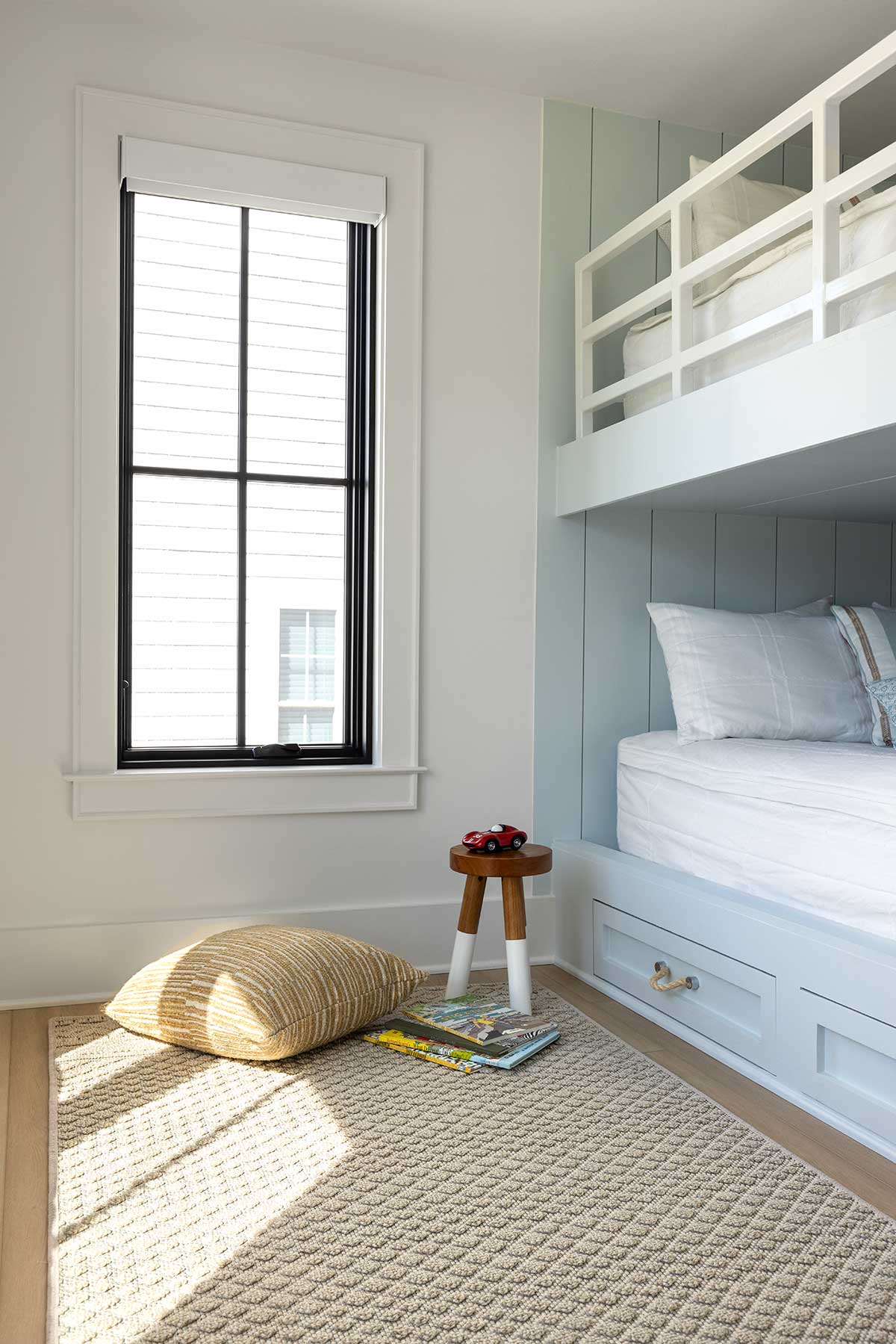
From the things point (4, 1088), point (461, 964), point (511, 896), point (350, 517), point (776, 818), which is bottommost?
point (4, 1088)

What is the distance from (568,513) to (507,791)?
0.90 metres

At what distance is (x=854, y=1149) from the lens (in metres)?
2.02

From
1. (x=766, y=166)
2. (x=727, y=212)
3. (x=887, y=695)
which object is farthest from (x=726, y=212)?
(x=887, y=695)

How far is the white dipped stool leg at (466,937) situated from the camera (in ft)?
9.11

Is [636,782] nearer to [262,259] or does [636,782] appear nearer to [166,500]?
[166,500]

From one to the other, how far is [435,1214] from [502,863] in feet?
3.40

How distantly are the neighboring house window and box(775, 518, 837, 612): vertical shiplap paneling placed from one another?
1551mm

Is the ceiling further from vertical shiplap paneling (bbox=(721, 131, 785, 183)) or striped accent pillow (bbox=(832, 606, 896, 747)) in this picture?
striped accent pillow (bbox=(832, 606, 896, 747))

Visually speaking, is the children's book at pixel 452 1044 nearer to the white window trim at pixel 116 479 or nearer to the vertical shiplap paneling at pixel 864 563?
the white window trim at pixel 116 479

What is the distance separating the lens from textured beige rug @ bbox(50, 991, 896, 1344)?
147 cm

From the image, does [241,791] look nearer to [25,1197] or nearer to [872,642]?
[25,1197]

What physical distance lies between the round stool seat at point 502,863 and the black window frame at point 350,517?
59 centimetres

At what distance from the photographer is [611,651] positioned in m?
3.42

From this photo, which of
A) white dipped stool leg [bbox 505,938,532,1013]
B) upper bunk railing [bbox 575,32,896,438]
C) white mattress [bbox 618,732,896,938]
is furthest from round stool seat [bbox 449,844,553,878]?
upper bunk railing [bbox 575,32,896,438]
